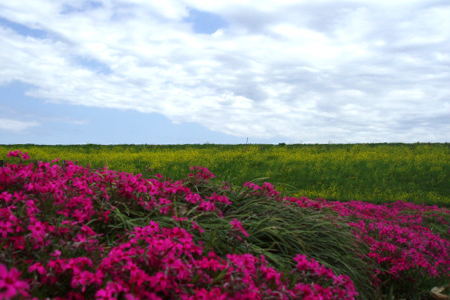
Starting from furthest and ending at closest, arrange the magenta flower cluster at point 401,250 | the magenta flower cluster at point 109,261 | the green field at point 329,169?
the green field at point 329,169 → the magenta flower cluster at point 401,250 → the magenta flower cluster at point 109,261

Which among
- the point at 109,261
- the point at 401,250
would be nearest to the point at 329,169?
the point at 401,250

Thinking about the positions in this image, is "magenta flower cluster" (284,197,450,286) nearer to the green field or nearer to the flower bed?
the flower bed

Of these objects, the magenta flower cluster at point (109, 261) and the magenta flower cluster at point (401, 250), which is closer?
the magenta flower cluster at point (109, 261)

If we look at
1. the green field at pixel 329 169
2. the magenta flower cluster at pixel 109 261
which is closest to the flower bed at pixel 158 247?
the magenta flower cluster at pixel 109 261

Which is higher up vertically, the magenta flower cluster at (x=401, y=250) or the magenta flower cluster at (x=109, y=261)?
the magenta flower cluster at (x=109, y=261)

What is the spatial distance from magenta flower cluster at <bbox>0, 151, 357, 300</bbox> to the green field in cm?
914

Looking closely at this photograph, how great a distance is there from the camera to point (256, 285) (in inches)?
121

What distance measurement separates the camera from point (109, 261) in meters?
2.83

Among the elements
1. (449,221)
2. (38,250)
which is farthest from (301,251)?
(449,221)

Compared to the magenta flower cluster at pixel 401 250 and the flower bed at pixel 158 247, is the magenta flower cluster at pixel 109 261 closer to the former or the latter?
the flower bed at pixel 158 247

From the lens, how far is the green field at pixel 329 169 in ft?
47.1

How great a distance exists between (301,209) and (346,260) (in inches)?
45.7

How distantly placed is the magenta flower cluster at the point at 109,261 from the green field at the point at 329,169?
914cm

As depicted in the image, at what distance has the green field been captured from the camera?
47.1ft
